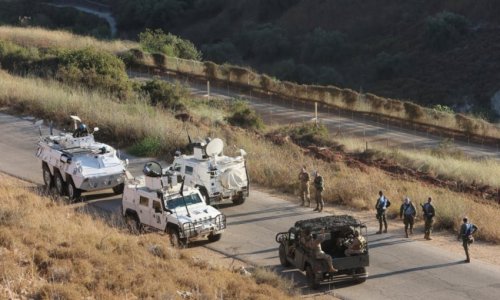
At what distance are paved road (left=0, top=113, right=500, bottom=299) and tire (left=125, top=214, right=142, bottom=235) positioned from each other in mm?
2361

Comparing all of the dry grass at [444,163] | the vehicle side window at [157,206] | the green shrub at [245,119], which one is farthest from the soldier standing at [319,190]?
the green shrub at [245,119]

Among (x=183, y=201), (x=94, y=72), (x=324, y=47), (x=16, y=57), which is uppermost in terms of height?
(x=324, y=47)

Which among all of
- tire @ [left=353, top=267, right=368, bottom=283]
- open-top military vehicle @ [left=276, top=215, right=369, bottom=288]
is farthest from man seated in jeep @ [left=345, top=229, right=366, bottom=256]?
tire @ [left=353, top=267, right=368, bottom=283]

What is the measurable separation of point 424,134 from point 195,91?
16219 millimetres

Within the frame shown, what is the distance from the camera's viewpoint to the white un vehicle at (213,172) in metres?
25.0

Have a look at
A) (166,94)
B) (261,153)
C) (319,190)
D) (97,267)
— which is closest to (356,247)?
(97,267)

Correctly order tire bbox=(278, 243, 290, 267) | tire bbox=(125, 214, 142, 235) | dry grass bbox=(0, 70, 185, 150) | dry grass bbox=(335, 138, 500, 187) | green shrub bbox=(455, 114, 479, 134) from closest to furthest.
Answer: tire bbox=(278, 243, 290, 267)
tire bbox=(125, 214, 142, 235)
dry grass bbox=(335, 138, 500, 187)
dry grass bbox=(0, 70, 185, 150)
green shrub bbox=(455, 114, 479, 134)

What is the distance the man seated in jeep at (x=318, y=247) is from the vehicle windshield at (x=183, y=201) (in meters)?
4.58

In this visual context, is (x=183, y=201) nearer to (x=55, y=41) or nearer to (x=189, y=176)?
(x=189, y=176)

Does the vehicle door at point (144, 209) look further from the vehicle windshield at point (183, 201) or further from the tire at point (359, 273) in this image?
the tire at point (359, 273)

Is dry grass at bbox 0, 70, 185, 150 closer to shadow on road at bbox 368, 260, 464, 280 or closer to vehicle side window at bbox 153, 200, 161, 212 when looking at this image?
vehicle side window at bbox 153, 200, 161, 212

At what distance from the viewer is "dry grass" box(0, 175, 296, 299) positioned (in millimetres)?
15953

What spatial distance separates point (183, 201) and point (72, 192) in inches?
225

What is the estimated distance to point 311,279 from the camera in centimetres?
1883
